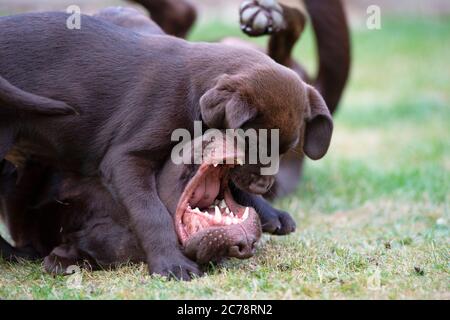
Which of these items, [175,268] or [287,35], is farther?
[287,35]

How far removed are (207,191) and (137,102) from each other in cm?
52

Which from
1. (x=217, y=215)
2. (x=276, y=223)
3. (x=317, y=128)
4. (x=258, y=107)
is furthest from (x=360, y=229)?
(x=258, y=107)

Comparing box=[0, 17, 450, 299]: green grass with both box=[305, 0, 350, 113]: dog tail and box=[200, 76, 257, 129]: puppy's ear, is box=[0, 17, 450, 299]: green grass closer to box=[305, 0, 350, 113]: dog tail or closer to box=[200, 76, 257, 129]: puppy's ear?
box=[200, 76, 257, 129]: puppy's ear

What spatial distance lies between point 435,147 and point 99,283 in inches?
180

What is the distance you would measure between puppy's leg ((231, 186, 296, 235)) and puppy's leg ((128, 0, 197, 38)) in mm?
2428

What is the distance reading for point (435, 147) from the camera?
729 centimetres

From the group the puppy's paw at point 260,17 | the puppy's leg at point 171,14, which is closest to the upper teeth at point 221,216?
the puppy's paw at point 260,17

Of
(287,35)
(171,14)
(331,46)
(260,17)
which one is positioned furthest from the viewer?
(171,14)

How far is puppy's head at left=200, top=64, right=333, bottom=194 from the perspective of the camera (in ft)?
11.3

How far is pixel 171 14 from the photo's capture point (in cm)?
614

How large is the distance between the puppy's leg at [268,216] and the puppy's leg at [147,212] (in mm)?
566

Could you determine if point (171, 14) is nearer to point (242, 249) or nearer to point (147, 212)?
point (147, 212)

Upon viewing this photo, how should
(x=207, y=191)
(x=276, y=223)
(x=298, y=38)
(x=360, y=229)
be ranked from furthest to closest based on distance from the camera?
(x=298, y=38) → (x=360, y=229) → (x=276, y=223) → (x=207, y=191)
